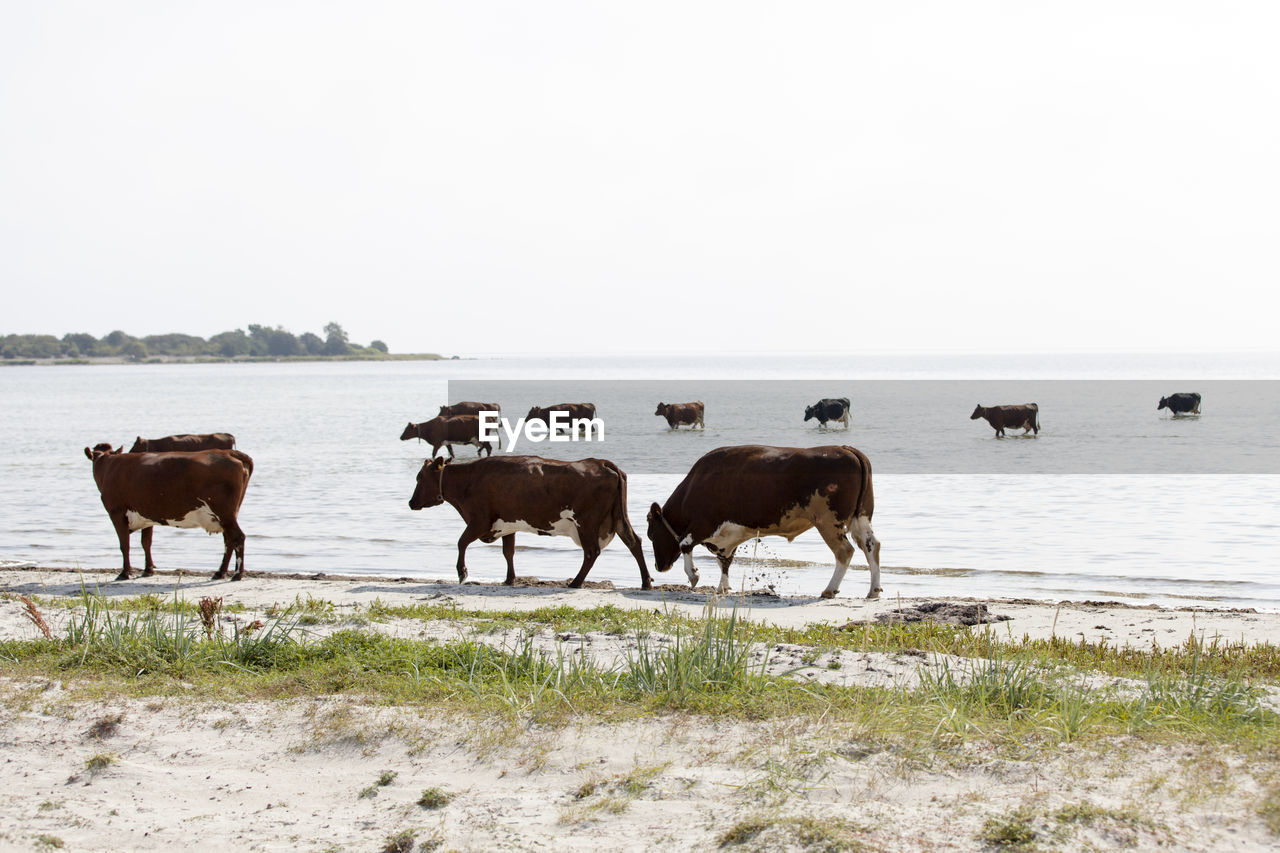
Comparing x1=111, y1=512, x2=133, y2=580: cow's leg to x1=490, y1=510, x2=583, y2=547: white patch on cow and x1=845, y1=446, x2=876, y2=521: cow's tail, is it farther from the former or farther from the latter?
x1=845, y1=446, x2=876, y2=521: cow's tail

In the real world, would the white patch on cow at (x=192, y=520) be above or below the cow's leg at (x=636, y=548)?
above

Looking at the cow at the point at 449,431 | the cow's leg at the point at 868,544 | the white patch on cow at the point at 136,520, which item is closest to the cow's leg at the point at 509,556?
the cow's leg at the point at 868,544

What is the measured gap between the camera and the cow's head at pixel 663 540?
14031mm

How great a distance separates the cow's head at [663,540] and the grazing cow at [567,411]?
116 feet

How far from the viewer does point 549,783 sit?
571 centimetres

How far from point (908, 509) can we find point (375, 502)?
37.5ft

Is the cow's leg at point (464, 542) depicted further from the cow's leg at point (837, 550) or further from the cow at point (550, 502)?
the cow's leg at point (837, 550)

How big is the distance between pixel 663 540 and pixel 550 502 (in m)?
1.58

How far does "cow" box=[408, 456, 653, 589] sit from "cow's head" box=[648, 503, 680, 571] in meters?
0.31

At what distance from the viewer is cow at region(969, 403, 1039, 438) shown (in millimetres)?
47781

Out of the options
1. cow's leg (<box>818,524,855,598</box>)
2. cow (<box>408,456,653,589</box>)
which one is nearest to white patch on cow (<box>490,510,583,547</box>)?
cow (<box>408,456,653,589</box>)

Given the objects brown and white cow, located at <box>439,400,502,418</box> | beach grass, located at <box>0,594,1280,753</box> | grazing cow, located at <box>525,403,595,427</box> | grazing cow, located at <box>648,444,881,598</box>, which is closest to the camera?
beach grass, located at <box>0,594,1280,753</box>

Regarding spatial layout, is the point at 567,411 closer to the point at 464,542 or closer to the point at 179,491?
the point at 464,542

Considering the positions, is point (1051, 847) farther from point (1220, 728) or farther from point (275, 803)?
point (275, 803)
